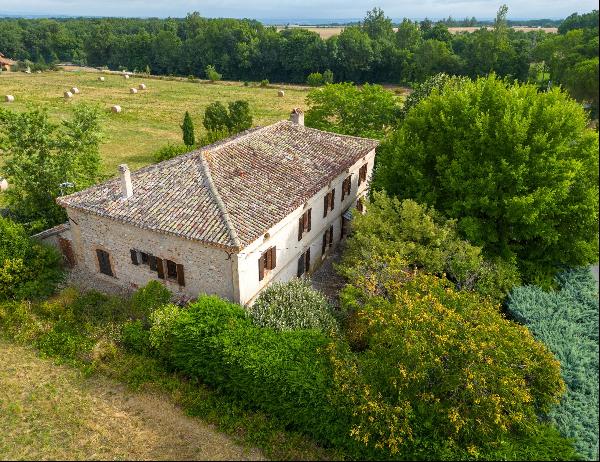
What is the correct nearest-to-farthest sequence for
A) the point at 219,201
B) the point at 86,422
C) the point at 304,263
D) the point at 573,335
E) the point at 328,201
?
the point at 86,422 → the point at 573,335 → the point at 219,201 → the point at 304,263 → the point at 328,201

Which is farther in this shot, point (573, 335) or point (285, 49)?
point (285, 49)

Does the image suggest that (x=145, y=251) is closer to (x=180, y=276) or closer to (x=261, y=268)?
(x=180, y=276)

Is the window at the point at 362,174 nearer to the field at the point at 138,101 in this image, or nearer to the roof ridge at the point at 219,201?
the roof ridge at the point at 219,201

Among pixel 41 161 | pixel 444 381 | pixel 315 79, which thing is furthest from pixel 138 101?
pixel 444 381

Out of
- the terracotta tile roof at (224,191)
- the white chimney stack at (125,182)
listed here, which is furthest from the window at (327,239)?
the white chimney stack at (125,182)

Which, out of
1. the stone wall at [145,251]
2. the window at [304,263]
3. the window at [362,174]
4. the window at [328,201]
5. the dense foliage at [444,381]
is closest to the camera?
the dense foliage at [444,381]

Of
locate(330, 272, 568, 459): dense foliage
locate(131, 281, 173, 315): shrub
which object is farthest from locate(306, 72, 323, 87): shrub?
locate(330, 272, 568, 459): dense foliage
